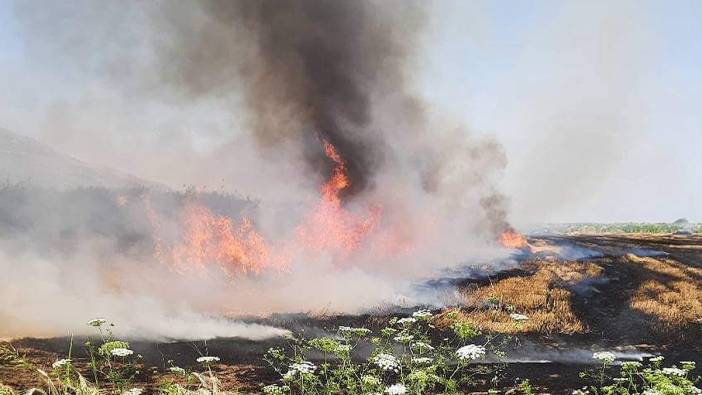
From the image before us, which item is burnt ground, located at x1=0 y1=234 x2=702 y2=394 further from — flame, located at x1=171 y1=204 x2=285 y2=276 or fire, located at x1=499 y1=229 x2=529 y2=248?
fire, located at x1=499 y1=229 x2=529 y2=248

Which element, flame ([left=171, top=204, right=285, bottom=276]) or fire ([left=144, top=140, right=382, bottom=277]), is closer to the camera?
flame ([left=171, top=204, right=285, bottom=276])

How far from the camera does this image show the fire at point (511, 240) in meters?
28.2

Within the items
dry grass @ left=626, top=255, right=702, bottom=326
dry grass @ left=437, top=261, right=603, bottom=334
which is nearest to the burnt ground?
dry grass @ left=626, top=255, right=702, bottom=326

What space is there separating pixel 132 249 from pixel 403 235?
13.7m

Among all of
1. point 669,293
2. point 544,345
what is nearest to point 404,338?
point 544,345

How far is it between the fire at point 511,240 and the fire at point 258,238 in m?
9.64

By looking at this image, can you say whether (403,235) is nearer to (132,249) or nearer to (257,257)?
(257,257)

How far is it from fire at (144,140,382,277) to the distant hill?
669 inches

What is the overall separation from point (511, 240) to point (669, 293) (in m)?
13.6

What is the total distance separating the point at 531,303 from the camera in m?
14.1

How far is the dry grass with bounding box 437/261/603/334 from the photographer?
12.3m

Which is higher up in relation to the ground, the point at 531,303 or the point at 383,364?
the point at 383,364

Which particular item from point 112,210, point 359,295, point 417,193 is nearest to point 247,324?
point 359,295

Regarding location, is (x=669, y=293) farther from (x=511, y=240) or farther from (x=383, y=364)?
(x=383, y=364)
